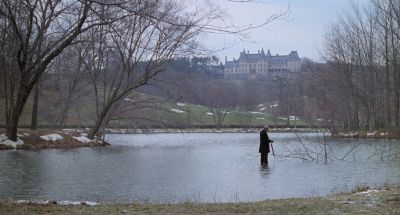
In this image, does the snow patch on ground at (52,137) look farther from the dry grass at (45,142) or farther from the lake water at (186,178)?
the lake water at (186,178)

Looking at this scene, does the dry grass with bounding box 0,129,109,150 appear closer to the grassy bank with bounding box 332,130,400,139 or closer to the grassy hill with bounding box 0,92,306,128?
the grassy hill with bounding box 0,92,306,128

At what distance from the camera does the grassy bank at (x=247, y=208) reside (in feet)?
24.9

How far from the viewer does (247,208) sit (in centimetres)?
807

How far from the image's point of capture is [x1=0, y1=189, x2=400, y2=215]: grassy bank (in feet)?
24.9

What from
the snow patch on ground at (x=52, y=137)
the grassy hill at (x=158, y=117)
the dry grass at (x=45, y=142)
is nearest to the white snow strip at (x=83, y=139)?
the dry grass at (x=45, y=142)

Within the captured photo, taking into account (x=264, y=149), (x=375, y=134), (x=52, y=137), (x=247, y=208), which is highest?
(x=375, y=134)

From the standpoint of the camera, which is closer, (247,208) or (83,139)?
(247,208)

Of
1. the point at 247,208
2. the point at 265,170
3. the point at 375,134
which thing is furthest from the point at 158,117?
the point at 247,208

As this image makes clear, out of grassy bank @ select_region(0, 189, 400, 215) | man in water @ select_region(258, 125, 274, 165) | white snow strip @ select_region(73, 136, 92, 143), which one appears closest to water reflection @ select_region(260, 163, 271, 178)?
man in water @ select_region(258, 125, 274, 165)

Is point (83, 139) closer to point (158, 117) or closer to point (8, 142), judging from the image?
point (8, 142)

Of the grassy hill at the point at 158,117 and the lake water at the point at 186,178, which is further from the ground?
the grassy hill at the point at 158,117

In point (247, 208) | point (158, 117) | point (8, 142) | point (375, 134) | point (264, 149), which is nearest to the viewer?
point (247, 208)

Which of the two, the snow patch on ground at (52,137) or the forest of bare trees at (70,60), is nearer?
the forest of bare trees at (70,60)

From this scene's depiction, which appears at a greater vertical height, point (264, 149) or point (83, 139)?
point (83, 139)
